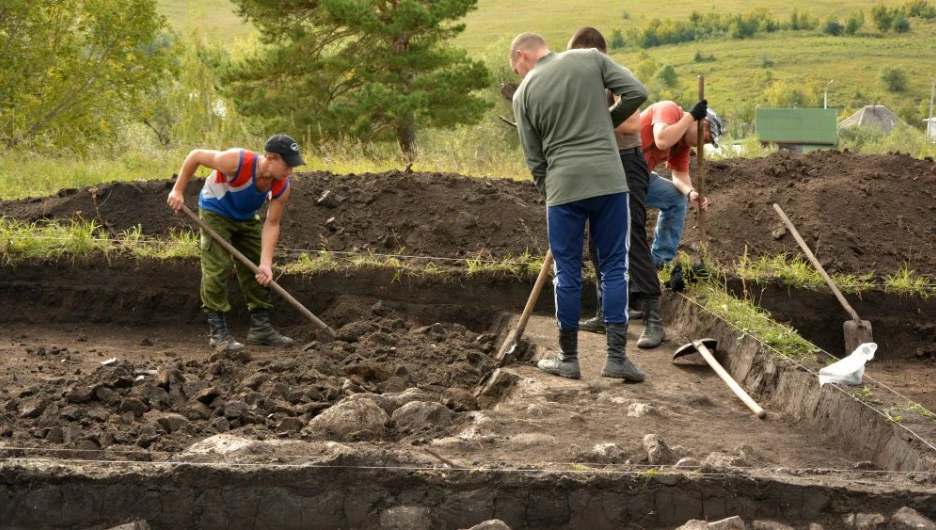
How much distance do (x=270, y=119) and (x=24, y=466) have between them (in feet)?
63.1

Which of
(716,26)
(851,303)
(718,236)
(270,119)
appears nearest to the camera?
(851,303)

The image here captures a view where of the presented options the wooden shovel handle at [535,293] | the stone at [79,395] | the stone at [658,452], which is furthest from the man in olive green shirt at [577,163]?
the stone at [79,395]

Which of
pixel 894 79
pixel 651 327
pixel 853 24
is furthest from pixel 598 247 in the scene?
pixel 853 24

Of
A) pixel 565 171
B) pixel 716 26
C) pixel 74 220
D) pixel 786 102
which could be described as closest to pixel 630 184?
pixel 565 171

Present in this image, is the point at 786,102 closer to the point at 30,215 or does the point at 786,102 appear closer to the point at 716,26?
the point at 716,26

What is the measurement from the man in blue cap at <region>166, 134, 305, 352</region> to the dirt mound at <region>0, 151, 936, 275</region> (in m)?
1.63

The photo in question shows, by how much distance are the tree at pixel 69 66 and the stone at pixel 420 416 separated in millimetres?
15004

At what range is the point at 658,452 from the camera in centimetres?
455

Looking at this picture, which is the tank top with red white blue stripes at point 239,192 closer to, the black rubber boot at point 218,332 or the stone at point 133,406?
the black rubber boot at point 218,332

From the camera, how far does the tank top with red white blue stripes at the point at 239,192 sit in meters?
6.99

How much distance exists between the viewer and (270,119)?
22.8 metres

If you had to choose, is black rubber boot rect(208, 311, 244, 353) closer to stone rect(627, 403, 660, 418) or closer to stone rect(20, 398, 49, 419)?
stone rect(20, 398, 49, 419)

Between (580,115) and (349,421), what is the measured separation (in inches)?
84.0

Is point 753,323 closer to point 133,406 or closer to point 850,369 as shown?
point 850,369
